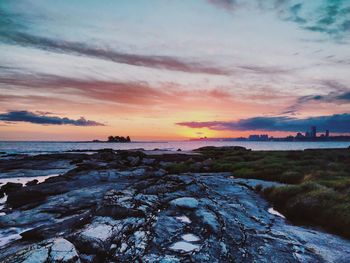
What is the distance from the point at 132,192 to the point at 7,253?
10.7 meters

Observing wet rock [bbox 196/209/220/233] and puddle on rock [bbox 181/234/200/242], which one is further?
wet rock [bbox 196/209/220/233]

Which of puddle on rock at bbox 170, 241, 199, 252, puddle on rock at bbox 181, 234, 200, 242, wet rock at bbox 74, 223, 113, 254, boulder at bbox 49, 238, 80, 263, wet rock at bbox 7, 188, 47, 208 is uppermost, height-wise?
boulder at bbox 49, 238, 80, 263

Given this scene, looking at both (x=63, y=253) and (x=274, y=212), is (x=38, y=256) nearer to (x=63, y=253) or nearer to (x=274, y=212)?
(x=63, y=253)

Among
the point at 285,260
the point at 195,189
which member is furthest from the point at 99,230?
the point at 195,189

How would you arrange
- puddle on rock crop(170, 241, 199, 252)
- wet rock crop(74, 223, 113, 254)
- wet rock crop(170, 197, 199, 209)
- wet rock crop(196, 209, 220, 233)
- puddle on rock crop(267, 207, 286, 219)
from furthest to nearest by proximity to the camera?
puddle on rock crop(267, 207, 286, 219) → wet rock crop(170, 197, 199, 209) → wet rock crop(196, 209, 220, 233) → puddle on rock crop(170, 241, 199, 252) → wet rock crop(74, 223, 113, 254)

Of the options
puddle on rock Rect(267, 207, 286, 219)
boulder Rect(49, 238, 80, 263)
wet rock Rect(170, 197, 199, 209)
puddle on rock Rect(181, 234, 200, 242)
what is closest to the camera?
boulder Rect(49, 238, 80, 263)

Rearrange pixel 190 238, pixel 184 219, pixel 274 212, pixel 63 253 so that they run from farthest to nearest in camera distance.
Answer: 1. pixel 274 212
2. pixel 184 219
3. pixel 190 238
4. pixel 63 253

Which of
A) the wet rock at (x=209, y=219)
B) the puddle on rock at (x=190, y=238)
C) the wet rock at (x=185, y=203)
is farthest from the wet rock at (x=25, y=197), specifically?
the puddle on rock at (x=190, y=238)

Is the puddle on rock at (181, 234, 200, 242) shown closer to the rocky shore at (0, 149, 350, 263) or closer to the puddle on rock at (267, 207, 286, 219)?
the rocky shore at (0, 149, 350, 263)

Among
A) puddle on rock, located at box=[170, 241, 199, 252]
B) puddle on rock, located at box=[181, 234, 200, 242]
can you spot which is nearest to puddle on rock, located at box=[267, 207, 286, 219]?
puddle on rock, located at box=[181, 234, 200, 242]

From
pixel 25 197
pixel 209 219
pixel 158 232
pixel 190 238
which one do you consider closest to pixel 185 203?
pixel 209 219

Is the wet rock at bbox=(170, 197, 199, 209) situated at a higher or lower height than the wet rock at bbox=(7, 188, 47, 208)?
higher

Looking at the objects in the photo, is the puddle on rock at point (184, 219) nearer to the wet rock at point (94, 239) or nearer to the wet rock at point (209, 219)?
the wet rock at point (209, 219)

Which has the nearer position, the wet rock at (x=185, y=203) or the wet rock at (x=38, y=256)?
the wet rock at (x=38, y=256)
